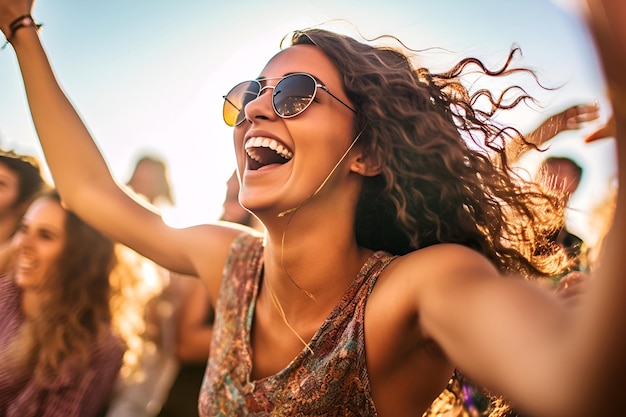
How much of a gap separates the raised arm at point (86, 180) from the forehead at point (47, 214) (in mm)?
1275

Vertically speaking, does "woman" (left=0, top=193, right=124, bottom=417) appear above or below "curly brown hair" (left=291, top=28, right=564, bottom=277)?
below

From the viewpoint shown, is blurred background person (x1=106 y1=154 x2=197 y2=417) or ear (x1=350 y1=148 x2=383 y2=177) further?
blurred background person (x1=106 y1=154 x2=197 y2=417)

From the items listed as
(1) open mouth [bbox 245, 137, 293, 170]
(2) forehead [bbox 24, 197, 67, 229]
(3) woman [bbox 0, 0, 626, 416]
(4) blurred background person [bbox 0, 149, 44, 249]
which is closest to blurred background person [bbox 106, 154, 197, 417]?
(2) forehead [bbox 24, 197, 67, 229]

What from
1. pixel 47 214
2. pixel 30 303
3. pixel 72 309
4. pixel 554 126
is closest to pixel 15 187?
pixel 47 214

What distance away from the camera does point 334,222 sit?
204 cm

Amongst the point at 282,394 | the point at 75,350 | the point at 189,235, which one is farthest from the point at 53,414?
the point at 282,394

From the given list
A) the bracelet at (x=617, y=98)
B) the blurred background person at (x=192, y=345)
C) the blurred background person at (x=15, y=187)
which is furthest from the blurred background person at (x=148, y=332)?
the bracelet at (x=617, y=98)

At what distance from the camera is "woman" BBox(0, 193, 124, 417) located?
10.1 ft

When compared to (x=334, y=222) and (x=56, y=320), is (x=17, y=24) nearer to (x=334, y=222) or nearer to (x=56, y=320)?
(x=334, y=222)

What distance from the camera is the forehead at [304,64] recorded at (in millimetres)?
2070

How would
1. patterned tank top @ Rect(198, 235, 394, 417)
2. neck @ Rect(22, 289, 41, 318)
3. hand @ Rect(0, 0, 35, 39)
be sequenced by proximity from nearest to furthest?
patterned tank top @ Rect(198, 235, 394, 417), hand @ Rect(0, 0, 35, 39), neck @ Rect(22, 289, 41, 318)

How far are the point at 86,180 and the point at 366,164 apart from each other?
1054 mm

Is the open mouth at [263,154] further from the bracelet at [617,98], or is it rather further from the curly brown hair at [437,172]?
the bracelet at [617,98]

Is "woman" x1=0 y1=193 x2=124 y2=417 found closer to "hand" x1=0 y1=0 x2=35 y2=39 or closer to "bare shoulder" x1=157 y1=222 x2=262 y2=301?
"bare shoulder" x1=157 y1=222 x2=262 y2=301
